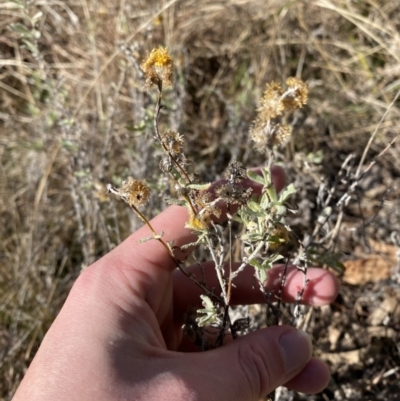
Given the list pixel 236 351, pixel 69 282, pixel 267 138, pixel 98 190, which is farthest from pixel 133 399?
pixel 69 282

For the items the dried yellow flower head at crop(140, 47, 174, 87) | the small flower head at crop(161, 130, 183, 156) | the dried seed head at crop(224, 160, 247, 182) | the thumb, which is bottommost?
the thumb

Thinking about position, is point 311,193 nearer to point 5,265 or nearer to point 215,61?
point 215,61

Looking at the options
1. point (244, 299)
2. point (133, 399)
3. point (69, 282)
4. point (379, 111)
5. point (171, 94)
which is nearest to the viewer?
point (133, 399)

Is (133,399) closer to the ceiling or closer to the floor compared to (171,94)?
closer to the floor

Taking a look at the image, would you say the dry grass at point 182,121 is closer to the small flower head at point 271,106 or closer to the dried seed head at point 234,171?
the dried seed head at point 234,171

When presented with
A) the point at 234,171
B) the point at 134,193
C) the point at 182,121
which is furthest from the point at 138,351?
the point at 182,121

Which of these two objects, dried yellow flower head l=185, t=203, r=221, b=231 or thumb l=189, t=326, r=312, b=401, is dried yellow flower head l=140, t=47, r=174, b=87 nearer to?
dried yellow flower head l=185, t=203, r=221, b=231

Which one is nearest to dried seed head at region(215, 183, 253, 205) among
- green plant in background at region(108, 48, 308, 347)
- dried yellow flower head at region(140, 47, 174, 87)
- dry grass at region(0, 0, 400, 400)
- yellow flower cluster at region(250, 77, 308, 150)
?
green plant in background at region(108, 48, 308, 347)

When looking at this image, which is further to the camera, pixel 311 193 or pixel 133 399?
pixel 311 193
